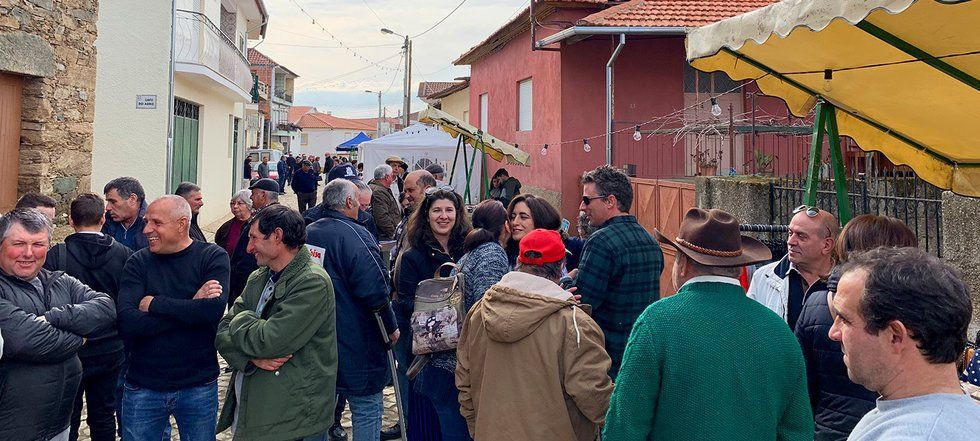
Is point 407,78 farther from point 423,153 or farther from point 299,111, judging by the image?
point 299,111

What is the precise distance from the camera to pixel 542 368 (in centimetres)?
294

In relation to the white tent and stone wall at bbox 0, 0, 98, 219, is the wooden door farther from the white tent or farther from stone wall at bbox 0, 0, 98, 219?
the white tent

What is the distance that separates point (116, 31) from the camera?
13422 mm

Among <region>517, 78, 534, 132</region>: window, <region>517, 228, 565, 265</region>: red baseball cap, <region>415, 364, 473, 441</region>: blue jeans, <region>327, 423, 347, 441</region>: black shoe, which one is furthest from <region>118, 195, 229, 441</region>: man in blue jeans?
<region>517, 78, 534, 132</region>: window

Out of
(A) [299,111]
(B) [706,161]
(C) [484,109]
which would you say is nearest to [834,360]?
(B) [706,161]

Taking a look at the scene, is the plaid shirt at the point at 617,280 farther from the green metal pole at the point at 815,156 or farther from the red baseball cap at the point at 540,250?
the green metal pole at the point at 815,156

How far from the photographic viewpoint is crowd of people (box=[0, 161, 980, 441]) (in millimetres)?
1773

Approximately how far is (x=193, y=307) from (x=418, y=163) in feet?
45.6

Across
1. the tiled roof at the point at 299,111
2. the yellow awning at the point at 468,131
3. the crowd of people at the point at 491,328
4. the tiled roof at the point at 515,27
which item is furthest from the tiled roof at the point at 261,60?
the tiled roof at the point at 299,111

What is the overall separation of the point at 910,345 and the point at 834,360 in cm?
128

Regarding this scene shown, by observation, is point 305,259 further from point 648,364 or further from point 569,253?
point 569,253

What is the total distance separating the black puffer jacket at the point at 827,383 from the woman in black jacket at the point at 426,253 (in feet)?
7.11

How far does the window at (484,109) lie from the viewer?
847 inches

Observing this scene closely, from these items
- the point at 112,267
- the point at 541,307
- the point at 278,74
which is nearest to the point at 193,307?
the point at 112,267
